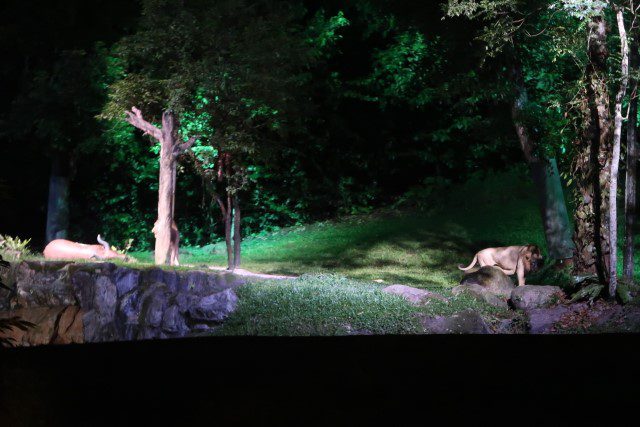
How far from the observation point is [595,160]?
10.7 metres

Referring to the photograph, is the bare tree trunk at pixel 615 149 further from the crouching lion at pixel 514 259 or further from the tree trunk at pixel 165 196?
the tree trunk at pixel 165 196

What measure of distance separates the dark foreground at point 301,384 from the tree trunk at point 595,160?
620 centimetres

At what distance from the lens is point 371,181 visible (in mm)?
24594

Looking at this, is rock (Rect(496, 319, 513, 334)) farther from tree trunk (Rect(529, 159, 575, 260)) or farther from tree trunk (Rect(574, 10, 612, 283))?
tree trunk (Rect(529, 159, 575, 260))

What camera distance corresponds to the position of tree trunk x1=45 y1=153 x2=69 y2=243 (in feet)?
62.5

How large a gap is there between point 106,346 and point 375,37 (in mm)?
22158

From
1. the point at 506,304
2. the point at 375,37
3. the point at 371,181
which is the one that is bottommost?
the point at 506,304

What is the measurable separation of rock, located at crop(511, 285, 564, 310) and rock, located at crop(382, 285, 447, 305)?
1.03 metres

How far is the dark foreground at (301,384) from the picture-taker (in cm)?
396

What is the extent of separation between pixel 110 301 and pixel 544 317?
6.26 metres

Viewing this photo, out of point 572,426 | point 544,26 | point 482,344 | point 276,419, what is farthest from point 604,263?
point 276,419

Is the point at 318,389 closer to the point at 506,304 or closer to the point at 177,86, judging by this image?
the point at 506,304

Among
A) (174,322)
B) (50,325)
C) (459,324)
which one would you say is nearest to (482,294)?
(459,324)

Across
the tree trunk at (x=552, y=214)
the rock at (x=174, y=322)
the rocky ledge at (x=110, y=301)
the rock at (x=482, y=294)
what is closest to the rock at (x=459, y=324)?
the rock at (x=482, y=294)
